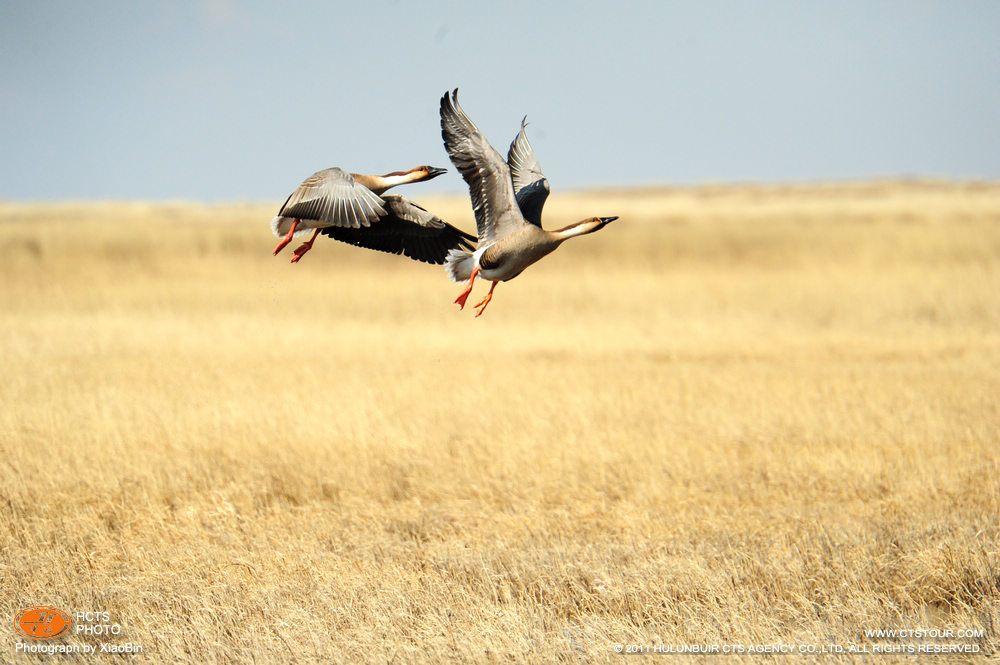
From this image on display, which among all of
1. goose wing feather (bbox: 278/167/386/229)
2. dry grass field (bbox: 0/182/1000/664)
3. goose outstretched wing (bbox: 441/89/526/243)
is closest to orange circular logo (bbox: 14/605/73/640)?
dry grass field (bbox: 0/182/1000/664)

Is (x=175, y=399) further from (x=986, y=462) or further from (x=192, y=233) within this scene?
(x=192, y=233)

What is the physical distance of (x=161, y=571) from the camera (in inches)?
335

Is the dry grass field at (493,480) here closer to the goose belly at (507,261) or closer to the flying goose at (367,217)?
the flying goose at (367,217)

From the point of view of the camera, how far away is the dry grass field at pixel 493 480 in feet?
24.8

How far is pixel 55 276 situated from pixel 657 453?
1944 centimetres

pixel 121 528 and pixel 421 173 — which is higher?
pixel 421 173

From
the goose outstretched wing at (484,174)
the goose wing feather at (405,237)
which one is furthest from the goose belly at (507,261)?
the goose wing feather at (405,237)

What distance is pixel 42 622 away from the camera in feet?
24.3

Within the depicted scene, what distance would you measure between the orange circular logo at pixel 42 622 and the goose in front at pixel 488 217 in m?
4.37

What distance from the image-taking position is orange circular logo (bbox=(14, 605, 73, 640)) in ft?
23.7

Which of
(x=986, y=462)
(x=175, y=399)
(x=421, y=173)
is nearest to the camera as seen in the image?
(x=421, y=173)

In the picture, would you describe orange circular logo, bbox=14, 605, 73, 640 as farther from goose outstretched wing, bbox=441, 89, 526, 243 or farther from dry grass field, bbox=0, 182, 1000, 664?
goose outstretched wing, bbox=441, 89, 526, 243

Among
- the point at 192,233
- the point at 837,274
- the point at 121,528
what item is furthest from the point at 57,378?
the point at 837,274

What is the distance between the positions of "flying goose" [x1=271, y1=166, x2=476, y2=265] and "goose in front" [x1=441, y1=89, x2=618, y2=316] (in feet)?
0.56
